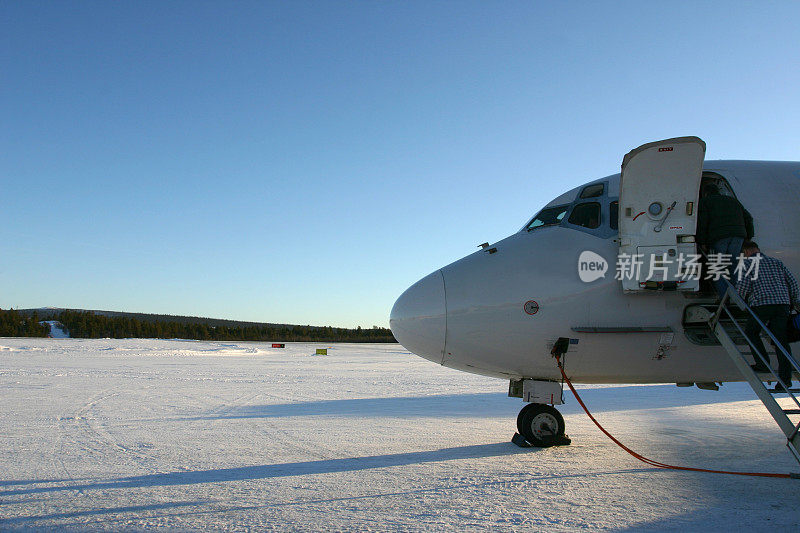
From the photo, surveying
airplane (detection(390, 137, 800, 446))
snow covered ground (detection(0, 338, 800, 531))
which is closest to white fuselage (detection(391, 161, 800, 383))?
airplane (detection(390, 137, 800, 446))

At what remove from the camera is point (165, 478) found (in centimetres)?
573

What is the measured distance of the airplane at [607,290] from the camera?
6785 mm

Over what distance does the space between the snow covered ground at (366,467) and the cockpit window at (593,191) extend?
3.63m

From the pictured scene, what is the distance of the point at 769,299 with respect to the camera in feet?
19.6

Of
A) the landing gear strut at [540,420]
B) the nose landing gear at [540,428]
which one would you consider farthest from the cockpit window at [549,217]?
the nose landing gear at [540,428]

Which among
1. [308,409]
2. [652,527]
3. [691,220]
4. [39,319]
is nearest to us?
[652,527]

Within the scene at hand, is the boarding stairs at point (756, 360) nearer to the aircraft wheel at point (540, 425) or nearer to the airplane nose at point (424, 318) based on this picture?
the aircraft wheel at point (540, 425)

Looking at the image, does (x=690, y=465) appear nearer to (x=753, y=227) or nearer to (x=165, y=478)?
(x=753, y=227)

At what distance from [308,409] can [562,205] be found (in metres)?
6.93

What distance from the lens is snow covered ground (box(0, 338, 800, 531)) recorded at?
4484 mm

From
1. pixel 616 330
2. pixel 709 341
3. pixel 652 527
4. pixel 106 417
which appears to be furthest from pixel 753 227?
pixel 106 417

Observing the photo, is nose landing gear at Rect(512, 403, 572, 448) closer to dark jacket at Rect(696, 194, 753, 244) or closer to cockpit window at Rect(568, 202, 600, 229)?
cockpit window at Rect(568, 202, 600, 229)

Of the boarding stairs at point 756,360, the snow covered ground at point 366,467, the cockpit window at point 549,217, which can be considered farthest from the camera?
the cockpit window at point 549,217

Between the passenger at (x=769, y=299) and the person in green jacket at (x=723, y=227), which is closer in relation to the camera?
the passenger at (x=769, y=299)
